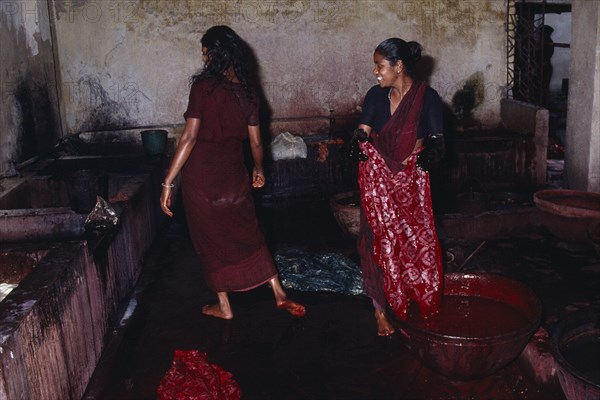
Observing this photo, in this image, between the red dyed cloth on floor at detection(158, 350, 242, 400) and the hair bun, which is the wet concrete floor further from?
the hair bun

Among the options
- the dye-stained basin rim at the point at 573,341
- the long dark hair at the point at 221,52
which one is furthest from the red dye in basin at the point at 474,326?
→ the long dark hair at the point at 221,52

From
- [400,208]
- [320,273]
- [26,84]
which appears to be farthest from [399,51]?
[26,84]

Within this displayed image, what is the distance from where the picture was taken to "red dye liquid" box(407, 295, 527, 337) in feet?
11.0

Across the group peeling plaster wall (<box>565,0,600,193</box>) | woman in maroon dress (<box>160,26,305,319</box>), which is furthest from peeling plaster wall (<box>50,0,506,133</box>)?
woman in maroon dress (<box>160,26,305,319</box>)

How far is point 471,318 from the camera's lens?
3527 mm

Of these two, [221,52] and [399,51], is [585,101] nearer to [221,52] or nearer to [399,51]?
[399,51]

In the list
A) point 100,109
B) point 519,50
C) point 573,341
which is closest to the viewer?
point 573,341

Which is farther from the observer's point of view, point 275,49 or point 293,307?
point 275,49

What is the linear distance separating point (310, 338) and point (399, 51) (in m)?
2.13

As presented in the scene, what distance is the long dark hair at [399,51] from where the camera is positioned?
3570 millimetres

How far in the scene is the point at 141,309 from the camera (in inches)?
188

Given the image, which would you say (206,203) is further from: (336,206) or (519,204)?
(519,204)

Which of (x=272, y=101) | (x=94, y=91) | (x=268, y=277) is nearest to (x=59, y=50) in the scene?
(x=94, y=91)

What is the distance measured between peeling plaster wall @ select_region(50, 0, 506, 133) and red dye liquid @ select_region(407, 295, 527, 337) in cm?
638
